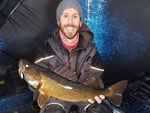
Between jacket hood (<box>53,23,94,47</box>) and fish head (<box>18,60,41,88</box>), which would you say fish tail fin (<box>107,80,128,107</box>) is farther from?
fish head (<box>18,60,41,88</box>)

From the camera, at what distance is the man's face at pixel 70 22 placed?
59.7 inches

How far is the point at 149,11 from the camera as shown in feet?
7.28

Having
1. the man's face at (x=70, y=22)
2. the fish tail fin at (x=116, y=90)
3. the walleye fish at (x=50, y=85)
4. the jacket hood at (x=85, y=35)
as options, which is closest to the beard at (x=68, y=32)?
the man's face at (x=70, y=22)

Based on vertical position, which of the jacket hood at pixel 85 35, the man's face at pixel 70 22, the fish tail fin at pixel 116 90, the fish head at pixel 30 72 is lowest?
the fish tail fin at pixel 116 90

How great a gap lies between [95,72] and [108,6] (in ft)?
3.42

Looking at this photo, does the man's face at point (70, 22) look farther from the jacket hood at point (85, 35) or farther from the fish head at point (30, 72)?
the fish head at point (30, 72)

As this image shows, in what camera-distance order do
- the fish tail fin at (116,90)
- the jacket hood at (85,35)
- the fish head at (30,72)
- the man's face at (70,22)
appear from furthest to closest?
1. the jacket hood at (85,35)
2. the man's face at (70,22)
3. the fish tail fin at (116,90)
4. the fish head at (30,72)

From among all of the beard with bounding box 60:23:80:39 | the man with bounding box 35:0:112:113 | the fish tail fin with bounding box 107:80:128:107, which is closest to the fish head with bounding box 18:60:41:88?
the man with bounding box 35:0:112:113

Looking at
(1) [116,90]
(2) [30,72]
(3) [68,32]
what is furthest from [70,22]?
(1) [116,90]

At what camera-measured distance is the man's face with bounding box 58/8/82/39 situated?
1517 millimetres

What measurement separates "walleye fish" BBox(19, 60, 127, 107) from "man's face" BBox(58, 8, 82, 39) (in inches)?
17.9

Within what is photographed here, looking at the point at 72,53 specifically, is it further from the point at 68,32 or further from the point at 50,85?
the point at 50,85

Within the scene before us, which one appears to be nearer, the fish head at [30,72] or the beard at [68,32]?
the fish head at [30,72]

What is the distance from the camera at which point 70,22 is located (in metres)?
1.51
